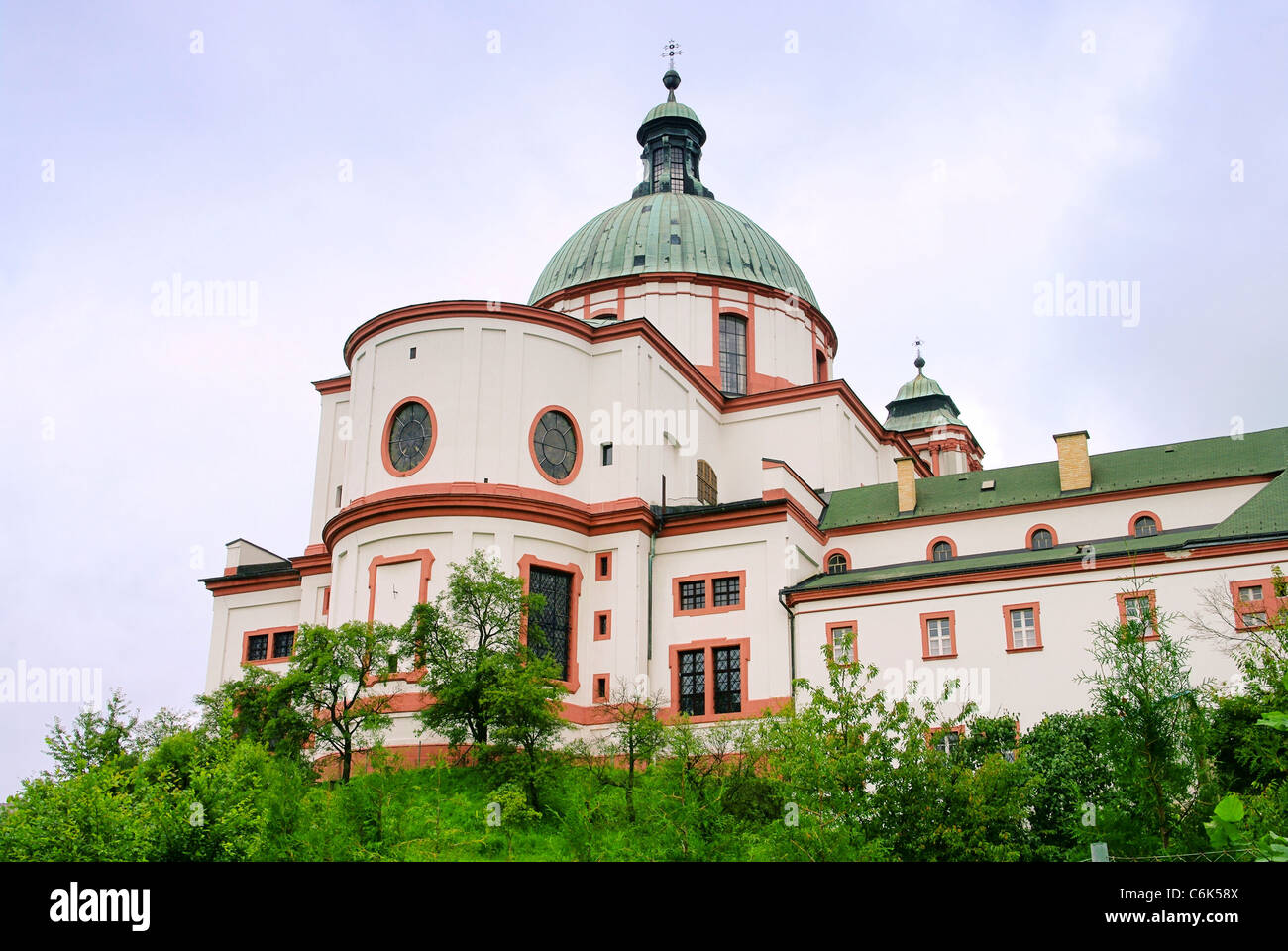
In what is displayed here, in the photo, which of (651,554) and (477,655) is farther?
(651,554)

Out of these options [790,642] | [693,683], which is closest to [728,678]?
[693,683]

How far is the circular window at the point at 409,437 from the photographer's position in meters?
42.8

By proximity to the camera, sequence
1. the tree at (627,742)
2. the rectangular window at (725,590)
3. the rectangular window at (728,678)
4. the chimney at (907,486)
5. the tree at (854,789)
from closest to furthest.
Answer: the tree at (854,789) → the tree at (627,742) → the rectangular window at (728,678) → the rectangular window at (725,590) → the chimney at (907,486)

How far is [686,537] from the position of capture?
143 feet

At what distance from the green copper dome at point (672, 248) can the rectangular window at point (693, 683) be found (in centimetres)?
1953

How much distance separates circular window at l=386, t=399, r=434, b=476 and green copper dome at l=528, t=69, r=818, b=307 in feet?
47.4

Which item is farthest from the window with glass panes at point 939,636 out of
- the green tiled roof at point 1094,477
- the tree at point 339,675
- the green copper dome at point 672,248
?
the green copper dome at point 672,248

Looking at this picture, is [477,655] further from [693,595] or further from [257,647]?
[257,647]

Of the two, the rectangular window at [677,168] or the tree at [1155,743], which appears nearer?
the tree at [1155,743]

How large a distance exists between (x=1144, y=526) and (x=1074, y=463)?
332 cm

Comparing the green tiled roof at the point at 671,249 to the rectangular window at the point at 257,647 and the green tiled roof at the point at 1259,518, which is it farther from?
the green tiled roof at the point at 1259,518

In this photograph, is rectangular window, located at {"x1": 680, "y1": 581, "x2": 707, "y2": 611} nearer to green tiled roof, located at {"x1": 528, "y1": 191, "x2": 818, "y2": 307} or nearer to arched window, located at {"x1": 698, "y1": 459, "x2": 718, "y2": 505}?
arched window, located at {"x1": 698, "y1": 459, "x2": 718, "y2": 505}

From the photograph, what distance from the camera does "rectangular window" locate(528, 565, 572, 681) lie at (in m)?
41.6

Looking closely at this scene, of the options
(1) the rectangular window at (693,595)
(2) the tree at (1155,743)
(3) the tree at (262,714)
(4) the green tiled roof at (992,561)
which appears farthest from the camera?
→ (1) the rectangular window at (693,595)
